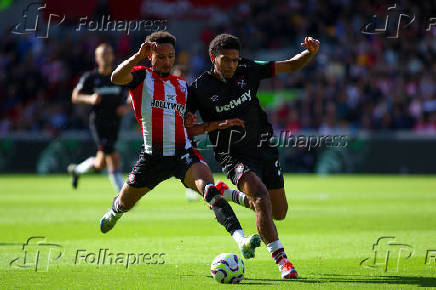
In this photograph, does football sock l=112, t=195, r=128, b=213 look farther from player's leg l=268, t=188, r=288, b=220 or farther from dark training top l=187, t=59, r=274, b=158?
player's leg l=268, t=188, r=288, b=220

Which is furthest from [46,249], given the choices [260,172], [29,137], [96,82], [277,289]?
[29,137]

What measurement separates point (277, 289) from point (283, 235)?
13.2 ft

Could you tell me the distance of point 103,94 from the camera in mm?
15195

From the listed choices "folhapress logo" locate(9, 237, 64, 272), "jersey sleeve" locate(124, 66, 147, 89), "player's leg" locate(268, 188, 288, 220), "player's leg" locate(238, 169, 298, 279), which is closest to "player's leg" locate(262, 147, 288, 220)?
"player's leg" locate(268, 188, 288, 220)

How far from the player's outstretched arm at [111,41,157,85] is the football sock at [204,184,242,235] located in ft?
4.38

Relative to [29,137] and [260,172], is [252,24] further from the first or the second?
[260,172]

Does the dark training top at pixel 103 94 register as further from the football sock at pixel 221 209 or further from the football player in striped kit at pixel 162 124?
the football sock at pixel 221 209

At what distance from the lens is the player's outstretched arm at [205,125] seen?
7.42 metres

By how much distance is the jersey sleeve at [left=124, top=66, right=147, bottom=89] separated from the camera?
7.81 m

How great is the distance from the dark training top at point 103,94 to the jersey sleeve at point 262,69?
764 centimetres

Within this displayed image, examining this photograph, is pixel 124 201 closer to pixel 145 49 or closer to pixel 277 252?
pixel 145 49

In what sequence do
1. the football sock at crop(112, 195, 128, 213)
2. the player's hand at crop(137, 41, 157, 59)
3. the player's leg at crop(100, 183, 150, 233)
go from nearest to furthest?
1. the player's hand at crop(137, 41, 157, 59)
2. the player's leg at crop(100, 183, 150, 233)
3. the football sock at crop(112, 195, 128, 213)

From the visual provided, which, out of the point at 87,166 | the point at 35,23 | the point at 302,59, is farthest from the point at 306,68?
the point at 302,59

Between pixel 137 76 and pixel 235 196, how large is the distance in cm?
160
